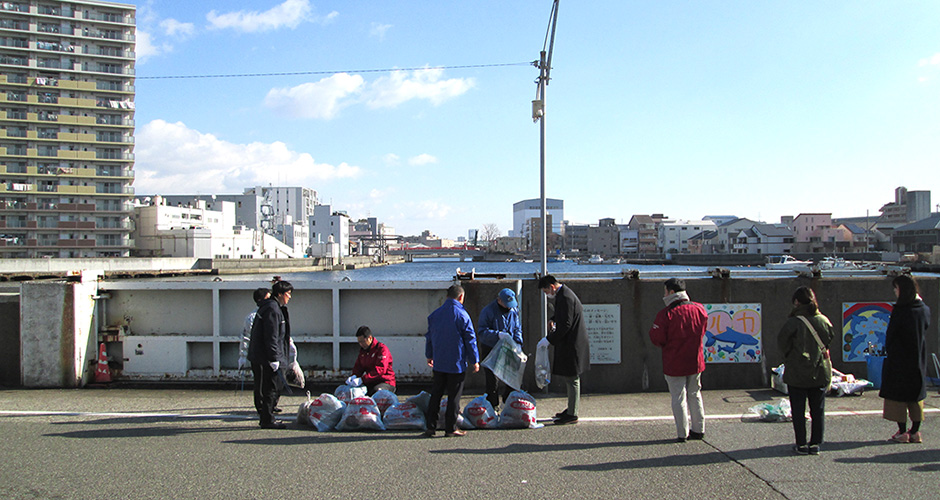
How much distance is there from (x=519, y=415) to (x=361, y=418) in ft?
6.04

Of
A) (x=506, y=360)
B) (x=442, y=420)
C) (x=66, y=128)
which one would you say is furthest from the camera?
(x=66, y=128)

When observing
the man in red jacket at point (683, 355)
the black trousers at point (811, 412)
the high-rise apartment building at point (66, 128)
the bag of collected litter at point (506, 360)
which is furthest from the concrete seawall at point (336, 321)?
the high-rise apartment building at point (66, 128)

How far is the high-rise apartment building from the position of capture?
8325 centimetres

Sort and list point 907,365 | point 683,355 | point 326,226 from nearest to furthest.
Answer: point 907,365, point 683,355, point 326,226

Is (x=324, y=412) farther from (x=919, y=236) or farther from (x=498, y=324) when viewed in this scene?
(x=919, y=236)

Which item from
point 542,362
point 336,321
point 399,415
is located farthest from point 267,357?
point 542,362

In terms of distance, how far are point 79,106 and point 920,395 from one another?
103420 mm

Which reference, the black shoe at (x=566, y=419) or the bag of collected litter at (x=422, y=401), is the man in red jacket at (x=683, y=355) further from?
the bag of collected litter at (x=422, y=401)

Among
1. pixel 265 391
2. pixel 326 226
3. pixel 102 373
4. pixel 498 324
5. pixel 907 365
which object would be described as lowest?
pixel 102 373

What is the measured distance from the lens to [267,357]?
6.92m

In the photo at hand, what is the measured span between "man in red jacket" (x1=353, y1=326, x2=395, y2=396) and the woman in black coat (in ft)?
18.7

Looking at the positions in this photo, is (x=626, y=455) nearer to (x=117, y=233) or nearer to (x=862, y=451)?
(x=862, y=451)

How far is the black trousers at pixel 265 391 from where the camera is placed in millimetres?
6887

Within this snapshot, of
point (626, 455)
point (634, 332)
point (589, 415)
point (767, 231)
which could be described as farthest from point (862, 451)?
point (767, 231)
